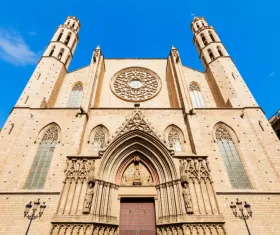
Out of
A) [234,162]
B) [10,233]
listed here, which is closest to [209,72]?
[234,162]

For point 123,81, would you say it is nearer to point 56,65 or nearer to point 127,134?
point 56,65

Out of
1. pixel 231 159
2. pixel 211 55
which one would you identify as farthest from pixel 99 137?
pixel 211 55

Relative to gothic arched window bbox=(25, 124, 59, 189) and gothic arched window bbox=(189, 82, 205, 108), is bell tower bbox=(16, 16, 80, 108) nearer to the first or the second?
gothic arched window bbox=(25, 124, 59, 189)

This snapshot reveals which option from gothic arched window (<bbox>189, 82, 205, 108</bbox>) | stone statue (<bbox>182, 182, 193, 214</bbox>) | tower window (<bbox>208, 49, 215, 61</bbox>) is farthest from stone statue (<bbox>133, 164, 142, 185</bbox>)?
tower window (<bbox>208, 49, 215, 61</bbox>)

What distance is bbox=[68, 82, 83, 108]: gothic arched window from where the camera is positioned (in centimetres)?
1705

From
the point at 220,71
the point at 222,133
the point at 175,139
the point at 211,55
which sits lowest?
the point at 175,139

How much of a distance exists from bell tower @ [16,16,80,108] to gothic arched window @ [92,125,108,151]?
207 inches

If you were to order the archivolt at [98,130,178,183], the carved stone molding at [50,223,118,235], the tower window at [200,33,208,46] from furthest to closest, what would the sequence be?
1. the tower window at [200,33,208,46]
2. the archivolt at [98,130,178,183]
3. the carved stone molding at [50,223,118,235]

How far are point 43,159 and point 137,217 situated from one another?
6841mm

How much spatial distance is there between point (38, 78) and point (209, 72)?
16048 millimetres

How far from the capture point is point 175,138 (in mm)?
13336

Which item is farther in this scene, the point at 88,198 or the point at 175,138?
the point at 175,138

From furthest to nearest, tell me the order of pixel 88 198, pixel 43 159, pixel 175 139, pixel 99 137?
pixel 99 137
pixel 175 139
pixel 43 159
pixel 88 198

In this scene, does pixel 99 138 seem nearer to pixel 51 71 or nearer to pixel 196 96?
pixel 51 71
